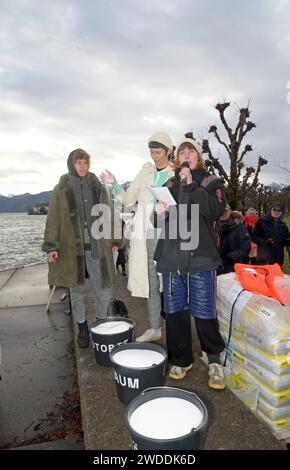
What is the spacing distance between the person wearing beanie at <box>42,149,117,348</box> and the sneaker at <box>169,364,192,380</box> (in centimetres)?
123

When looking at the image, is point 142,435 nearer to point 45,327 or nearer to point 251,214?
point 45,327

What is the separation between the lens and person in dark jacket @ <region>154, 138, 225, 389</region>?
265cm

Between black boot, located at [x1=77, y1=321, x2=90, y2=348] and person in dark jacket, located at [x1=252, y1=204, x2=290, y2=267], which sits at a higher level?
person in dark jacket, located at [x1=252, y1=204, x2=290, y2=267]

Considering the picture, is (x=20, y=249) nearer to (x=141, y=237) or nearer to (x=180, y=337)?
(x=141, y=237)

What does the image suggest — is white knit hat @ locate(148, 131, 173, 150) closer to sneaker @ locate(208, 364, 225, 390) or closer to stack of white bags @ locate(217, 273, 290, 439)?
stack of white bags @ locate(217, 273, 290, 439)

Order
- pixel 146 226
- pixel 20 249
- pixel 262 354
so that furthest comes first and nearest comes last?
pixel 20 249, pixel 146 226, pixel 262 354

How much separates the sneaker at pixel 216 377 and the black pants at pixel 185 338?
13 cm

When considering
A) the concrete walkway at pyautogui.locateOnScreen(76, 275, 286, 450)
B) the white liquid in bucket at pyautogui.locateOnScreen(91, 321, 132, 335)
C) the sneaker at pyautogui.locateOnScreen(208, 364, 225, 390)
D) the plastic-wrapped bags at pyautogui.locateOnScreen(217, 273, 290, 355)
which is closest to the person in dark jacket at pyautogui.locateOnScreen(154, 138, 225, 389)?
the sneaker at pyautogui.locateOnScreen(208, 364, 225, 390)

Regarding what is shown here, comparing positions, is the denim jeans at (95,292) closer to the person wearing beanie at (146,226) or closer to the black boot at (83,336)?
the black boot at (83,336)

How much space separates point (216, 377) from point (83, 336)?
1.66 m

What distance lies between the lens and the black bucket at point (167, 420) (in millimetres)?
1665

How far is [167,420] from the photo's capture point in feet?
6.19

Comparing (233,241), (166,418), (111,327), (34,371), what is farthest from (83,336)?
(233,241)

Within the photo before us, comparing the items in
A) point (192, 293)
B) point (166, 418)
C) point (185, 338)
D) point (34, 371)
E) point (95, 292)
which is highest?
point (192, 293)
